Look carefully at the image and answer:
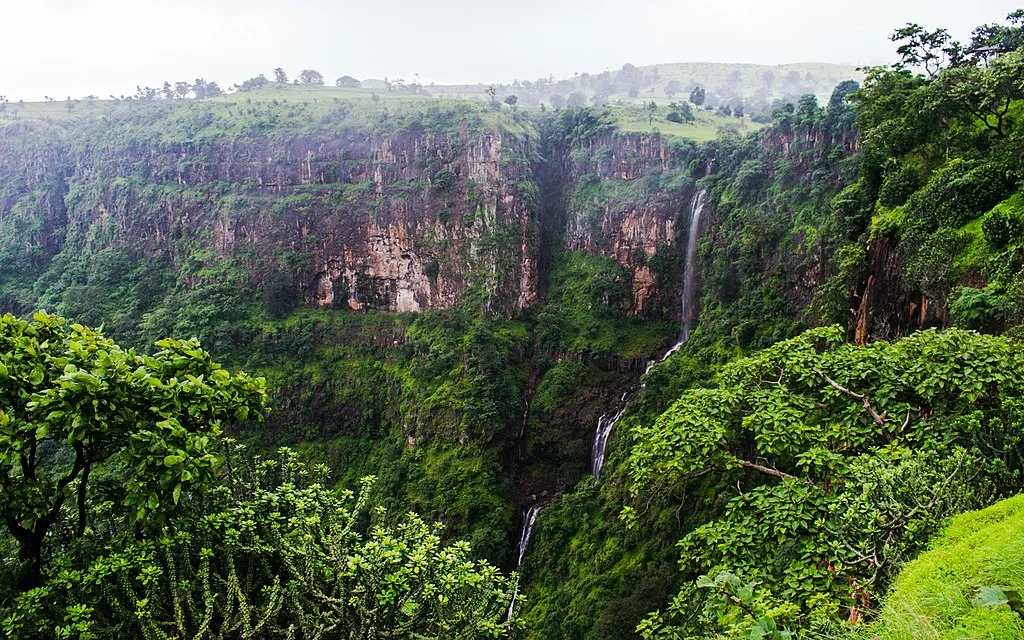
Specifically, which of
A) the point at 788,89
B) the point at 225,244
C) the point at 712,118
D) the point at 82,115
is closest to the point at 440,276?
the point at 225,244

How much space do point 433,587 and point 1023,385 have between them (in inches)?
272

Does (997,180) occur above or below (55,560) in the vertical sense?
above

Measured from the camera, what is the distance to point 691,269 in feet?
108

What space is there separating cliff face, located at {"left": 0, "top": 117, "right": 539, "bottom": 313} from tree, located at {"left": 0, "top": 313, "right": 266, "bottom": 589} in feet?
106

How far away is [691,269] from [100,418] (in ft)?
105

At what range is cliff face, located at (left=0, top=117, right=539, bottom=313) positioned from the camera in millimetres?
39125

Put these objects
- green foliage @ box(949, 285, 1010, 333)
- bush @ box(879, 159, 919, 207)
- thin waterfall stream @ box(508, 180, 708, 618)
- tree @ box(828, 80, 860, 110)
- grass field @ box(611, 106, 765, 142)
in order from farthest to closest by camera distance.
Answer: grass field @ box(611, 106, 765, 142) < tree @ box(828, 80, 860, 110) < thin waterfall stream @ box(508, 180, 708, 618) < bush @ box(879, 159, 919, 207) < green foliage @ box(949, 285, 1010, 333)

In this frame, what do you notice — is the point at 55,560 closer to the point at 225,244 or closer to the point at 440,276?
the point at 440,276

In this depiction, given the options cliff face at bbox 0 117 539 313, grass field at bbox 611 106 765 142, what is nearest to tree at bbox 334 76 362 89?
cliff face at bbox 0 117 539 313

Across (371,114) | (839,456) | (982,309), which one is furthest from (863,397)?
(371,114)

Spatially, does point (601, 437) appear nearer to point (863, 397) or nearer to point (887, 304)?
point (887, 304)

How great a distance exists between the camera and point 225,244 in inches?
1646

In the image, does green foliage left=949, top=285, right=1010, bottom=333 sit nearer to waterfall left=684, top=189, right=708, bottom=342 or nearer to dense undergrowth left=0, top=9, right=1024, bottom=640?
dense undergrowth left=0, top=9, right=1024, bottom=640

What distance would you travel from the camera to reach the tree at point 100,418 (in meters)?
4.34
